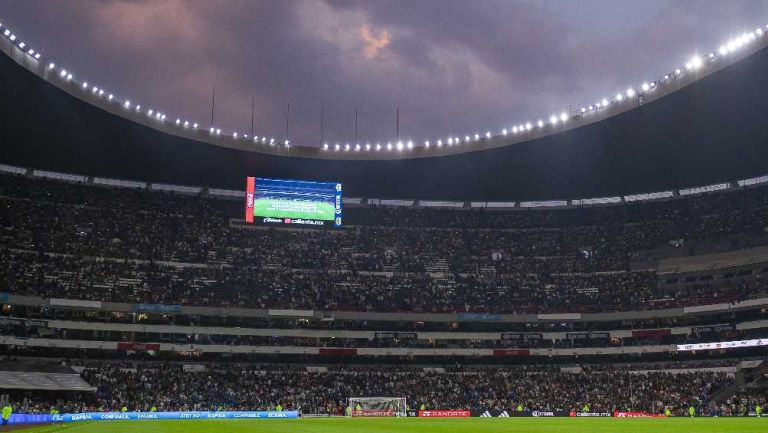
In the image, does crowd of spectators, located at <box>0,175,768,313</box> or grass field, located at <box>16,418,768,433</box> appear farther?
crowd of spectators, located at <box>0,175,768,313</box>

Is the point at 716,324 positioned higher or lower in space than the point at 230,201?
lower

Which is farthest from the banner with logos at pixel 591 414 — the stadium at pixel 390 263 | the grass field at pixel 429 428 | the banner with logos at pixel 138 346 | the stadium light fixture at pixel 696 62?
the banner with logos at pixel 138 346

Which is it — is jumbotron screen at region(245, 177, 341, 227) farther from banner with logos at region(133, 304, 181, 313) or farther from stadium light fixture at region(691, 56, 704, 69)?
stadium light fixture at region(691, 56, 704, 69)

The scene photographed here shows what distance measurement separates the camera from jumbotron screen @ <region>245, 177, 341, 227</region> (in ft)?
214

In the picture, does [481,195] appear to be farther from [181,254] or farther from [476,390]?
[181,254]

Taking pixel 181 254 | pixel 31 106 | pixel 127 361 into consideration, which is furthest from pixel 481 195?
pixel 31 106

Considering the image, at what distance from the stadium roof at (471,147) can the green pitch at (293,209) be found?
6.96 m

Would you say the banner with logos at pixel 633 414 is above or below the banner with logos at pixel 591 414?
above

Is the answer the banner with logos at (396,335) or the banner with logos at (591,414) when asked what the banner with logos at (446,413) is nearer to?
the banner with logos at (591,414)

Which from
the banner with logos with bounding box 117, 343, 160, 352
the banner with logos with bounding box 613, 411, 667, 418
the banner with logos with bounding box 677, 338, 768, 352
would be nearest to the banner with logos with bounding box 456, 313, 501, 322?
the banner with logos with bounding box 613, 411, 667, 418

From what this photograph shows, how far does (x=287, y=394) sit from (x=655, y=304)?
36.2 metres

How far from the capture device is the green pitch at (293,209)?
214 ft

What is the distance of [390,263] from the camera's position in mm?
76500

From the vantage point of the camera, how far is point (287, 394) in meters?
58.6
